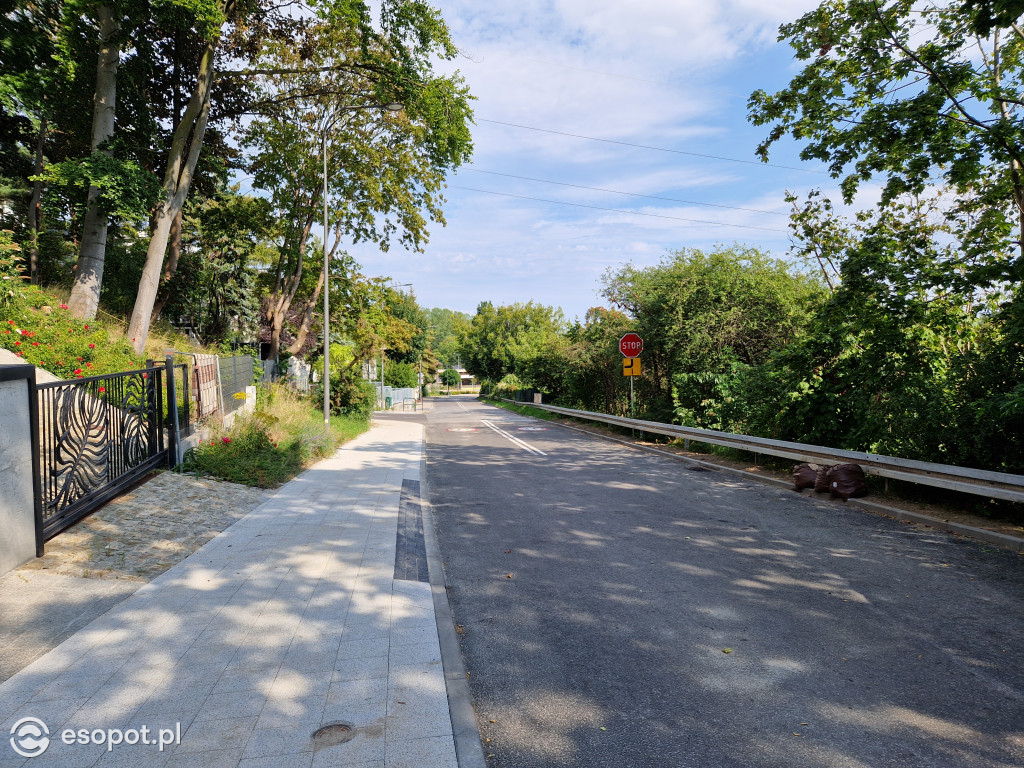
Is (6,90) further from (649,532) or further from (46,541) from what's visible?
(649,532)

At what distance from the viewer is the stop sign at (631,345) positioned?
18.2 m

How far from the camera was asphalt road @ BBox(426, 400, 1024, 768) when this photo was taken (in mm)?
2984

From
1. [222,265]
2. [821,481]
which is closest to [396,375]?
[222,265]

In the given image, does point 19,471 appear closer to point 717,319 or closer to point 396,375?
point 717,319

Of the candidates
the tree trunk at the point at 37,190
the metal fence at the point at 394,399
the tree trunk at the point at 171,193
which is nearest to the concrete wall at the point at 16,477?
the tree trunk at the point at 171,193

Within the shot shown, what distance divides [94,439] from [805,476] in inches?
407

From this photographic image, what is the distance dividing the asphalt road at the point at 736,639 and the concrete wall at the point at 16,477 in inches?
156

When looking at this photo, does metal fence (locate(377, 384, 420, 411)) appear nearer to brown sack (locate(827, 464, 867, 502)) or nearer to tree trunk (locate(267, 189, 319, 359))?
tree trunk (locate(267, 189, 319, 359))

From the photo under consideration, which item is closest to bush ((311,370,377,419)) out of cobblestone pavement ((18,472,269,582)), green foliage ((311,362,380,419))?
green foliage ((311,362,380,419))

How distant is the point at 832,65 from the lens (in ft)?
33.1

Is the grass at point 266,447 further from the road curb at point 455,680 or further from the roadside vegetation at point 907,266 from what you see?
the roadside vegetation at point 907,266

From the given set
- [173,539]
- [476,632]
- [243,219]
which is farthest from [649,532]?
[243,219]

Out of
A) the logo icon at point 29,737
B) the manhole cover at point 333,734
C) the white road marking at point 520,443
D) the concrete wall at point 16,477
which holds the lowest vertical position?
the white road marking at point 520,443

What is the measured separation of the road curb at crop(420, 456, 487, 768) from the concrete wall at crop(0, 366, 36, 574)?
3702 mm
